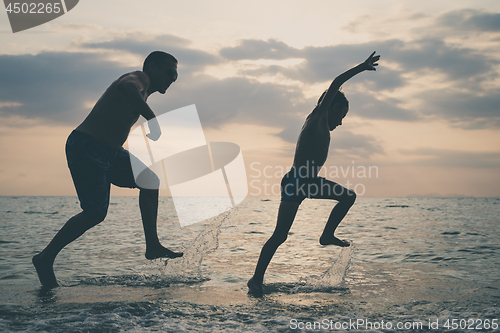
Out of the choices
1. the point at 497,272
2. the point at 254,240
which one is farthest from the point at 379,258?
the point at 254,240

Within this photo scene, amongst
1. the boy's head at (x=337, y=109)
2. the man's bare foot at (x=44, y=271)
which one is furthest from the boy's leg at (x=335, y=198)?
the man's bare foot at (x=44, y=271)

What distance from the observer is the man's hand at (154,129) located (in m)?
3.20

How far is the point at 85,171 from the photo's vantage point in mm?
3324

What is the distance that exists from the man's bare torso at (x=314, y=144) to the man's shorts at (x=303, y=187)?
0.07 m

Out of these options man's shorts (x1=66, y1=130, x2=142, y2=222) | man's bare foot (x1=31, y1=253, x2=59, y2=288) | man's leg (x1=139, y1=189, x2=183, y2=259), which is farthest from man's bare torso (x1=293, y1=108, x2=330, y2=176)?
man's bare foot (x1=31, y1=253, x2=59, y2=288)

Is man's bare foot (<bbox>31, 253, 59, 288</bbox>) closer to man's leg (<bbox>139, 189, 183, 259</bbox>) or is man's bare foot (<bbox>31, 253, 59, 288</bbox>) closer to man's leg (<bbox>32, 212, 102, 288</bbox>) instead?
man's leg (<bbox>32, 212, 102, 288</bbox>)

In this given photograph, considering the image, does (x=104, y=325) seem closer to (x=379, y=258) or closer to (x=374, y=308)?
(x=374, y=308)

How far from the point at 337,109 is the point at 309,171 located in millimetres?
719

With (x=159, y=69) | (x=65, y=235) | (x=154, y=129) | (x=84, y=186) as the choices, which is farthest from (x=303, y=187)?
(x=65, y=235)

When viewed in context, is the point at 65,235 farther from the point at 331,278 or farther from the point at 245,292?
the point at 331,278

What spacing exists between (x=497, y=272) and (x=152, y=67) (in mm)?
4777

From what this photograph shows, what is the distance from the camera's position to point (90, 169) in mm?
3326

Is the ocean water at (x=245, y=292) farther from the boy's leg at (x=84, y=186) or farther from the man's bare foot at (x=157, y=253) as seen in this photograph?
the boy's leg at (x=84, y=186)

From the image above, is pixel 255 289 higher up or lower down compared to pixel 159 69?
lower down
